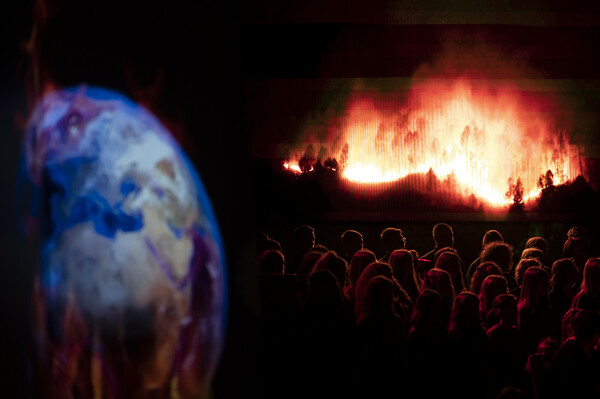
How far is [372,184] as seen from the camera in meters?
5.80

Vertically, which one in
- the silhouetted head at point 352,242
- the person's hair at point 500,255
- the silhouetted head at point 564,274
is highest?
the silhouetted head at point 352,242

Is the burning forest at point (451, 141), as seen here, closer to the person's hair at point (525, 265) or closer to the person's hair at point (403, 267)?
the person's hair at point (525, 265)

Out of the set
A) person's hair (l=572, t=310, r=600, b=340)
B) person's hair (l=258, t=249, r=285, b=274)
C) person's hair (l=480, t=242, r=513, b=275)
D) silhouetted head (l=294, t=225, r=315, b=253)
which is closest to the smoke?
silhouetted head (l=294, t=225, r=315, b=253)

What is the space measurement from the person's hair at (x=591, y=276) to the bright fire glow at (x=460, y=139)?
2.45 metres

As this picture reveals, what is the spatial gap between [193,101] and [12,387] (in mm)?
1704

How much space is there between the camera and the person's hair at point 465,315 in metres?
2.75

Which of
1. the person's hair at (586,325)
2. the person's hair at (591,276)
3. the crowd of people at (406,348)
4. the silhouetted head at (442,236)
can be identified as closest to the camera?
the crowd of people at (406,348)

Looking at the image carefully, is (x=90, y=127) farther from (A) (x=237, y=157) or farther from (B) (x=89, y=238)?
(A) (x=237, y=157)

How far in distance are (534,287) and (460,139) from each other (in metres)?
2.89

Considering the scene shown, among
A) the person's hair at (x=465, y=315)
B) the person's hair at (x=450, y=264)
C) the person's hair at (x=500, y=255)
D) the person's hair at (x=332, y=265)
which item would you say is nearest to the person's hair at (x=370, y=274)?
the person's hair at (x=332, y=265)

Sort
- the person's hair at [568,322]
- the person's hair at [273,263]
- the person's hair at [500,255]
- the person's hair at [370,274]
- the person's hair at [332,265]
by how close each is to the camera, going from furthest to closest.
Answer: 1. the person's hair at [500,255]
2. the person's hair at [273,263]
3. the person's hair at [332,265]
4. the person's hair at [370,274]
5. the person's hair at [568,322]

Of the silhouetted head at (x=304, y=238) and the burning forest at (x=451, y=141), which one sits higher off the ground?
the burning forest at (x=451, y=141)

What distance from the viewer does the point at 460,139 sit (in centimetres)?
586

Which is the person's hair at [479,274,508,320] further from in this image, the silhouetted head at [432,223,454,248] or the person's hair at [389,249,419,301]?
the silhouetted head at [432,223,454,248]
